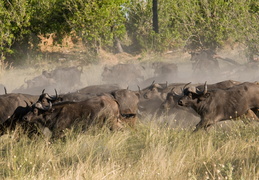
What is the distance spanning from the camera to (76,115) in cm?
1009

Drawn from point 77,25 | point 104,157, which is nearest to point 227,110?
point 104,157

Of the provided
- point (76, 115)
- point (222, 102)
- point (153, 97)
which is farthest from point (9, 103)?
point (222, 102)

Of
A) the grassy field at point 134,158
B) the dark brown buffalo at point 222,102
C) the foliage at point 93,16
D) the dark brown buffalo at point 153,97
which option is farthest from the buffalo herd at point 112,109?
the foliage at point 93,16

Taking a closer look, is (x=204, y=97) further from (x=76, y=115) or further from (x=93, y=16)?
(x=93, y=16)

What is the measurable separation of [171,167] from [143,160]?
463 mm

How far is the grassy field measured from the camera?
21.2 feet

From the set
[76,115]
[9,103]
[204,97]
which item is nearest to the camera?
[76,115]

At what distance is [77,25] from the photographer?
3362 centimetres

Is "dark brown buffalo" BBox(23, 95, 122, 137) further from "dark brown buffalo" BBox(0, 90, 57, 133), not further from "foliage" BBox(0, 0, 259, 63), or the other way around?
"foliage" BBox(0, 0, 259, 63)

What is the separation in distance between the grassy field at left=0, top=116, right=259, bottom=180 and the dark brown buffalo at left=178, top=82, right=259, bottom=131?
1225mm

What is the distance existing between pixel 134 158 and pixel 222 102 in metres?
4.05

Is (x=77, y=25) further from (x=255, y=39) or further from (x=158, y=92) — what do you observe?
(x=158, y=92)

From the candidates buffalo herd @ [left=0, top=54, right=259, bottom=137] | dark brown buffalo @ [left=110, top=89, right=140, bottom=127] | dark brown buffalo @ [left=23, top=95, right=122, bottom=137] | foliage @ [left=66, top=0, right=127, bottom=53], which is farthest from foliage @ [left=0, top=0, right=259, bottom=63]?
dark brown buffalo @ [left=23, top=95, right=122, bottom=137]

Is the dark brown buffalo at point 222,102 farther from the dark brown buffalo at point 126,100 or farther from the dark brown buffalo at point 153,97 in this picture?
the dark brown buffalo at point 153,97
